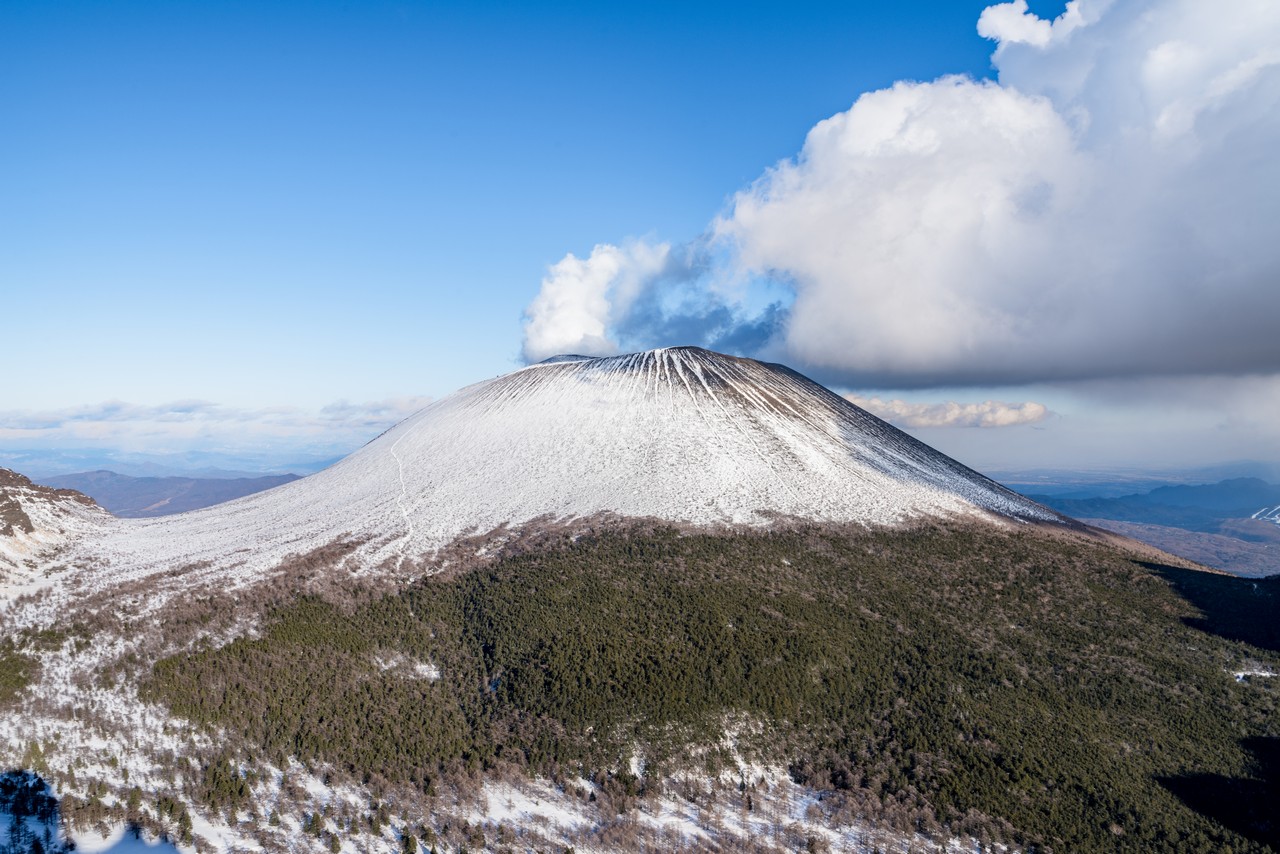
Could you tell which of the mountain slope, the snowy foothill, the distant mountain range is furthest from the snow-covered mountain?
the mountain slope

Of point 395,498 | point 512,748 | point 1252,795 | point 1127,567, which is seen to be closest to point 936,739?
point 1252,795

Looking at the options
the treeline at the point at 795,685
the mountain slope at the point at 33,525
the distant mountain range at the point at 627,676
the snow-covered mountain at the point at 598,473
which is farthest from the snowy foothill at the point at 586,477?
the treeline at the point at 795,685

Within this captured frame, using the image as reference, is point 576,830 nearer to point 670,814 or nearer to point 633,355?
point 670,814

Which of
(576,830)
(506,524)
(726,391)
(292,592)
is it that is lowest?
(576,830)

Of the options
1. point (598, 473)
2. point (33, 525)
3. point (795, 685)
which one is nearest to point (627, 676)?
point (795, 685)

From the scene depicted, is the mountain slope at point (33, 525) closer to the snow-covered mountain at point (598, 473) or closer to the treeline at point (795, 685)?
the snow-covered mountain at point (598, 473)
